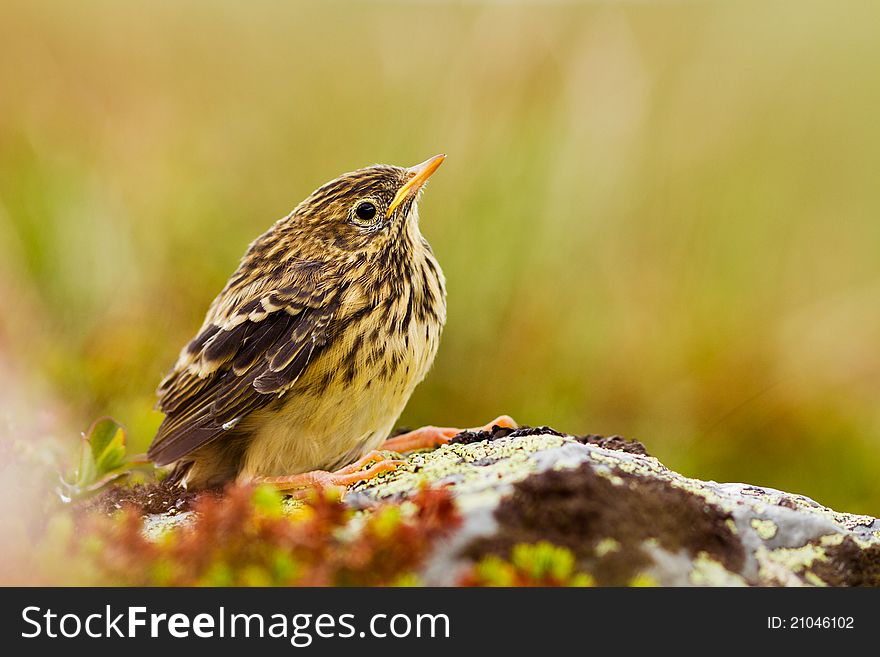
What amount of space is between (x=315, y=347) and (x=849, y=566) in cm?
233

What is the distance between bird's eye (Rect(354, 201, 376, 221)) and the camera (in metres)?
4.96

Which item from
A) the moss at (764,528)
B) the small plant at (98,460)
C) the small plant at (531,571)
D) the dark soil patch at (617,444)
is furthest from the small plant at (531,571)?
the small plant at (98,460)

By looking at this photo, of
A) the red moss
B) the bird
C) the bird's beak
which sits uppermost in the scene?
the bird's beak

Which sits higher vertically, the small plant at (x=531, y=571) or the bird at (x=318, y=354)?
the bird at (x=318, y=354)

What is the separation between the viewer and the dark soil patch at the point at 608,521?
278cm

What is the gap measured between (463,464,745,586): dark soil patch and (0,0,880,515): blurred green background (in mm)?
2573

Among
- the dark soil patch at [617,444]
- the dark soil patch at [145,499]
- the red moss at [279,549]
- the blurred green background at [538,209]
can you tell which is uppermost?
the blurred green background at [538,209]

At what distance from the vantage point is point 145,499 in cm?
411

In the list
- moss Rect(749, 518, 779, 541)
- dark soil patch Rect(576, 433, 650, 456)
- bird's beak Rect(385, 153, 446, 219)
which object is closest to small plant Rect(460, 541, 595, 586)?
moss Rect(749, 518, 779, 541)

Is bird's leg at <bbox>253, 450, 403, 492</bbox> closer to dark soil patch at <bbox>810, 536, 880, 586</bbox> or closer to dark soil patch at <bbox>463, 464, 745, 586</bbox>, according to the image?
dark soil patch at <bbox>463, 464, 745, 586</bbox>

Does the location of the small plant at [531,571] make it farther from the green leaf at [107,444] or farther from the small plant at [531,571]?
the green leaf at [107,444]

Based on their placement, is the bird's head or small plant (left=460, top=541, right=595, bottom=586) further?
the bird's head

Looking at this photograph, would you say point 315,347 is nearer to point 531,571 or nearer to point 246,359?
point 246,359

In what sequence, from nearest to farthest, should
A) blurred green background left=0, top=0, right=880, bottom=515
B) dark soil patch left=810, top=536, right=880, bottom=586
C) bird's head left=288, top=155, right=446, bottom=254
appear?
dark soil patch left=810, top=536, right=880, bottom=586
bird's head left=288, top=155, right=446, bottom=254
blurred green background left=0, top=0, right=880, bottom=515
